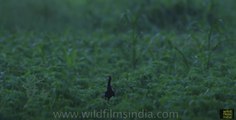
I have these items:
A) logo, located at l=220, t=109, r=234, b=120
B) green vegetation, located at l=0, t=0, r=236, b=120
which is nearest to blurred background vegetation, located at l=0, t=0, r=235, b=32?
green vegetation, located at l=0, t=0, r=236, b=120

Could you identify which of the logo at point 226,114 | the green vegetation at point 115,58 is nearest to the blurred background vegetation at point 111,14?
the green vegetation at point 115,58

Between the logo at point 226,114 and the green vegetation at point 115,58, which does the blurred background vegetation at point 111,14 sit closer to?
the green vegetation at point 115,58

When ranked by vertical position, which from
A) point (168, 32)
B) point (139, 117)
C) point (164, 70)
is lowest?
point (139, 117)

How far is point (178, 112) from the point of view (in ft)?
15.4

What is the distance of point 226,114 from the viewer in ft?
15.1

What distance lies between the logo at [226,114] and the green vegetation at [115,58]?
75mm

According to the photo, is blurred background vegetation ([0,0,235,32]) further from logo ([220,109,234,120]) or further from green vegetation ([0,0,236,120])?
logo ([220,109,234,120])

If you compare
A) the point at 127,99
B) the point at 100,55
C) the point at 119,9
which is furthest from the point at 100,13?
the point at 127,99

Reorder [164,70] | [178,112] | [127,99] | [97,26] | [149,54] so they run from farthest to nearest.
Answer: [97,26] < [149,54] < [164,70] < [127,99] < [178,112]

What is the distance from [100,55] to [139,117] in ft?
7.82

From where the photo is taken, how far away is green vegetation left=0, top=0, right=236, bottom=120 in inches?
196

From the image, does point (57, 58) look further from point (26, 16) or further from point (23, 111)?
point (26, 16)

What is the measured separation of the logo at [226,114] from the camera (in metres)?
4.58

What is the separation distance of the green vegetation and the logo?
3.0 inches
